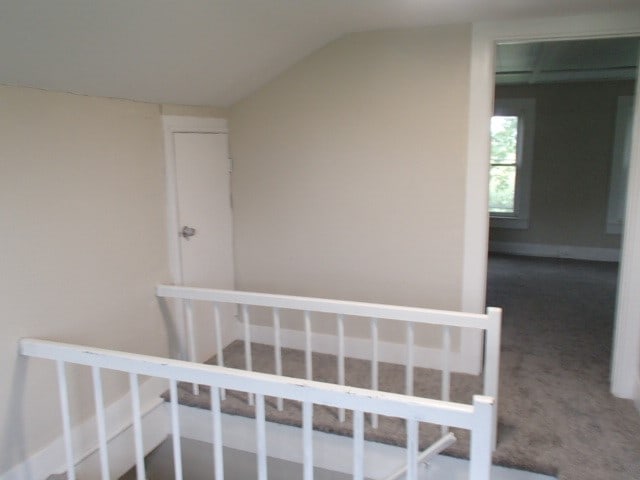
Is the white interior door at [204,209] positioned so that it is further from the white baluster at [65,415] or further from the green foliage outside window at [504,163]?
the green foliage outside window at [504,163]

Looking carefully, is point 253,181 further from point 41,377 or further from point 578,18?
point 578,18

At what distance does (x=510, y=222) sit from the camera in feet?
19.0

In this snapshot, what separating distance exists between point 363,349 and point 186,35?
195 cm

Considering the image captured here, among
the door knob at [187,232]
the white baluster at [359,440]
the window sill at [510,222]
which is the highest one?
Answer: the door knob at [187,232]

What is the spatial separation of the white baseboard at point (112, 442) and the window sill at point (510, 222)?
439cm

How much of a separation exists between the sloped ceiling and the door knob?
Result: 2.14 ft

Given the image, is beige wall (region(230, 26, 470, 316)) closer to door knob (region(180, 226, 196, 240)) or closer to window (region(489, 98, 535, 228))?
door knob (region(180, 226, 196, 240))

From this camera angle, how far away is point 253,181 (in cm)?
311

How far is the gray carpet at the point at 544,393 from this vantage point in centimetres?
207

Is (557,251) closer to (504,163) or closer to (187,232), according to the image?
(504,163)

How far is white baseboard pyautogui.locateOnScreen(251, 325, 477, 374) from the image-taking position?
112 inches

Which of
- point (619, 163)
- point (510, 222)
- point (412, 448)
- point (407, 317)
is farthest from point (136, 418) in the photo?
point (619, 163)

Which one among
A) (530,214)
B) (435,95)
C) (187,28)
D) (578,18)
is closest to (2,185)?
(187,28)

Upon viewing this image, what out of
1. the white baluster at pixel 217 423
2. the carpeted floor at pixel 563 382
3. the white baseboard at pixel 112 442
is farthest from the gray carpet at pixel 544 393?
the white baluster at pixel 217 423
